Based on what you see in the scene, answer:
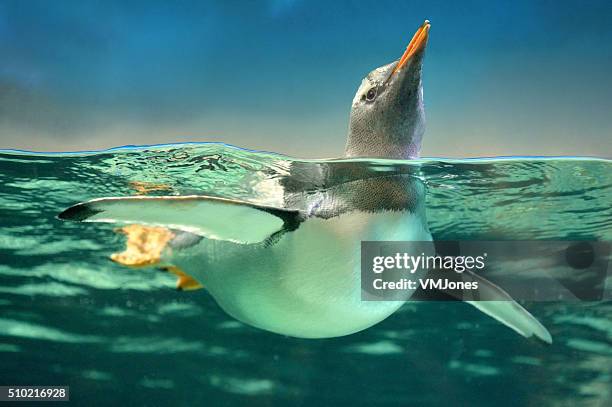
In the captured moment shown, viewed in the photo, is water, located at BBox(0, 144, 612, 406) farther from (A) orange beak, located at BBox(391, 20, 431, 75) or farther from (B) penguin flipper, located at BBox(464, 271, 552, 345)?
(B) penguin flipper, located at BBox(464, 271, 552, 345)

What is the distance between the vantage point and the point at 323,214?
2830 mm

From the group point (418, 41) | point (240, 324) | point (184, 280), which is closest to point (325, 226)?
point (418, 41)

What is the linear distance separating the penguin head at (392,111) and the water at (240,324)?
22.2 inches

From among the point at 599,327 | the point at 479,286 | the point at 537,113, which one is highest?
the point at 537,113

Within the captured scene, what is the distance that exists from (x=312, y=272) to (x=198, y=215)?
2.56 feet

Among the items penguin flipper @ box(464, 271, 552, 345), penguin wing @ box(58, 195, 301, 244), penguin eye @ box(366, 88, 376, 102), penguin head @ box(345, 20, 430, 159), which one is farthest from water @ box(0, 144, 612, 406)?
penguin flipper @ box(464, 271, 552, 345)

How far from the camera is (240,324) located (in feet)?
33.4

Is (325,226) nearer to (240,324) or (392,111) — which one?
(392,111)

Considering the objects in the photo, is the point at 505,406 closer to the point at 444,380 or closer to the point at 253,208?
the point at 444,380

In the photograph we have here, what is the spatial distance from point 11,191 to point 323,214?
5.81 metres

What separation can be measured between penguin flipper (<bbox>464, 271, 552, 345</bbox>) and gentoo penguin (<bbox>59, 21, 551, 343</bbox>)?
35.7 inches

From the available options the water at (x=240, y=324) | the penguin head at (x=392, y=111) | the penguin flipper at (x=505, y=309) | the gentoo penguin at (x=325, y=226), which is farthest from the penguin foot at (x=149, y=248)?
the penguin flipper at (x=505, y=309)

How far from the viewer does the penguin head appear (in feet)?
9.41

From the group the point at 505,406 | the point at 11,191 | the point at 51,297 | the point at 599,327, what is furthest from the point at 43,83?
the point at 505,406
